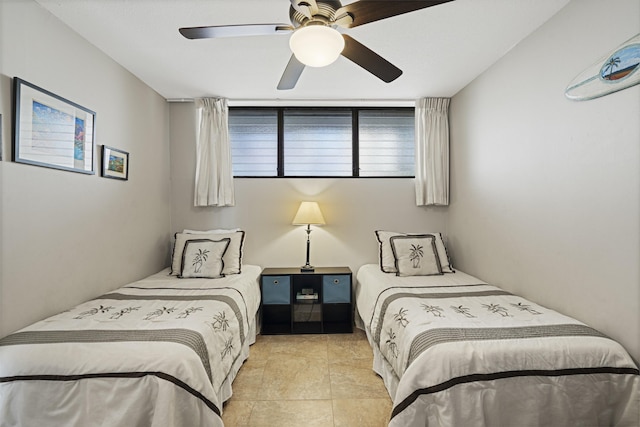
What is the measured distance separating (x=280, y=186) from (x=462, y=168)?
6.35 feet

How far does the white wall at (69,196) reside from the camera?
172 centimetres

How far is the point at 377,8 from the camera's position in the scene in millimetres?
1489

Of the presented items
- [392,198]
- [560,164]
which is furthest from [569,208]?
[392,198]

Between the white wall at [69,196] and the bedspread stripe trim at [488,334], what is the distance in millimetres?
2157

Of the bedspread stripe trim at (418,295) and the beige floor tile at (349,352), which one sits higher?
the bedspread stripe trim at (418,295)

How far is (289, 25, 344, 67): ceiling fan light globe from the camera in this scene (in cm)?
149

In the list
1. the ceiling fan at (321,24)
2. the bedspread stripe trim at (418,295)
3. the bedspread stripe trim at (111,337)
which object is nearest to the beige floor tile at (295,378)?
the bedspread stripe trim at (418,295)

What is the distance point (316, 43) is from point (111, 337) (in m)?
1.72

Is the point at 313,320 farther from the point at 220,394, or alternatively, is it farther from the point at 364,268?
the point at 220,394

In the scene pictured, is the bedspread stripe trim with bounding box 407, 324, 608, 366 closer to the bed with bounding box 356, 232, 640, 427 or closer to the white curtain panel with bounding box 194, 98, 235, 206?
the bed with bounding box 356, 232, 640, 427

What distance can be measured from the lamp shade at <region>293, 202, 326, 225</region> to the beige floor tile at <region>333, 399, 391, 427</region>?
1668mm

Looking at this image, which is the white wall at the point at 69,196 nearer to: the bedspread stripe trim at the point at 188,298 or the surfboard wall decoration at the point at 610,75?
the bedspread stripe trim at the point at 188,298

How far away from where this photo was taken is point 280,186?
361cm

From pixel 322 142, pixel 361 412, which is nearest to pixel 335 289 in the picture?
pixel 361 412
